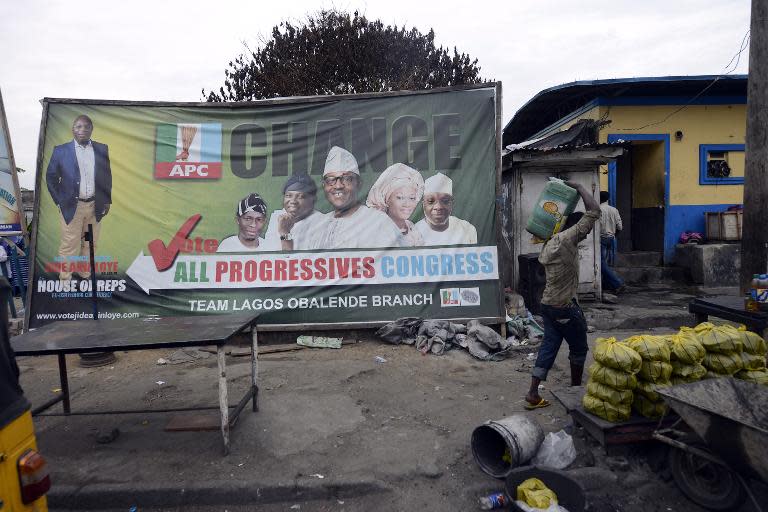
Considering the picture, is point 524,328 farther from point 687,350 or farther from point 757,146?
point 757,146

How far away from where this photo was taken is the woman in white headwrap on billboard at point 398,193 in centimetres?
711

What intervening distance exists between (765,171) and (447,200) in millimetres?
3845

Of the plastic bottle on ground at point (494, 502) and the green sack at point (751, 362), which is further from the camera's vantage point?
the green sack at point (751, 362)

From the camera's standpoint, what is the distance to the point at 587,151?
832 cm

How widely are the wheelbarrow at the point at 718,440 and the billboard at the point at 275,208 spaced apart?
12.3ft

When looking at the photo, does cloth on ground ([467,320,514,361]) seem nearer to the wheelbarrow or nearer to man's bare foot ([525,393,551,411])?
man's bare foot ([525,393,551,411])

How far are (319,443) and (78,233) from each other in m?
5.52

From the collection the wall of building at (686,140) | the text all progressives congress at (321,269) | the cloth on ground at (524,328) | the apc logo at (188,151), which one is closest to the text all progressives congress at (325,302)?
the text all progressives congress at (321,269)

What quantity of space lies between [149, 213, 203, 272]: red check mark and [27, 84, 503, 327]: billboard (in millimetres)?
15

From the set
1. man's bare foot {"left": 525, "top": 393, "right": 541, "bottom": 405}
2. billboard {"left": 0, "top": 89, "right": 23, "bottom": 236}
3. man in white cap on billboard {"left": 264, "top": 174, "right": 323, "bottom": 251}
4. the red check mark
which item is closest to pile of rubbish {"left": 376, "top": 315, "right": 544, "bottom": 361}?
man's bare foot {"left": 525, "top": 393, "right": 541, "bottom": 405}

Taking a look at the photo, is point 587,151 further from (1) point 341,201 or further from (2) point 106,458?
(2) point 106,458

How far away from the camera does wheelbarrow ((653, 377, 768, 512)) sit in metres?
2.64

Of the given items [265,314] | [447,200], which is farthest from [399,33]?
[265,314]

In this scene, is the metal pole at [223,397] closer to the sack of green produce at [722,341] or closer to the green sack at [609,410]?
the green sack at [609,410]
